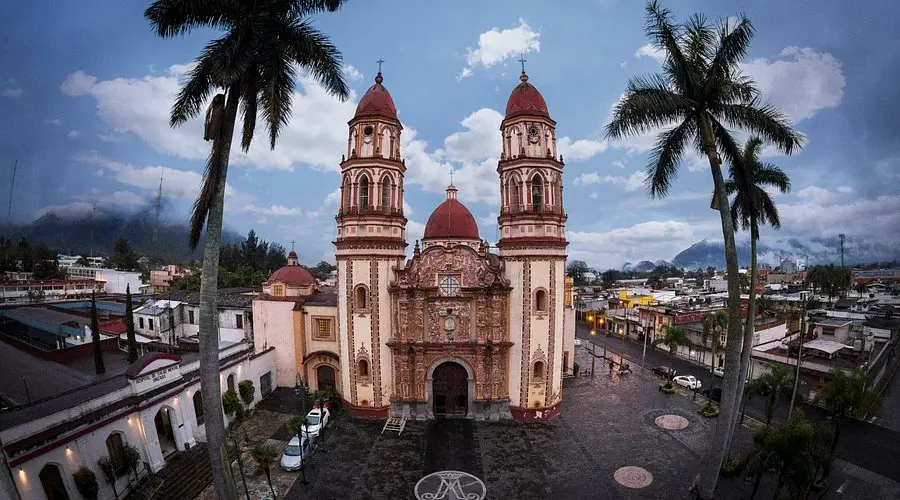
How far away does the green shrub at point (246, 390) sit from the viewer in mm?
23891

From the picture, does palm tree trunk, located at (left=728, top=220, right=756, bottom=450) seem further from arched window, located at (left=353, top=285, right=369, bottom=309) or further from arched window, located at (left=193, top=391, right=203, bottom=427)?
arched window, located at (left=193, top=391, right=203, bottom=427)

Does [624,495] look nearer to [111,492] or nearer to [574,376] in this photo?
[574,376]

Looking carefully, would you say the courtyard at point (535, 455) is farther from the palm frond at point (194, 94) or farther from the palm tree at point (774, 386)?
the palm frond at point (194, 94)

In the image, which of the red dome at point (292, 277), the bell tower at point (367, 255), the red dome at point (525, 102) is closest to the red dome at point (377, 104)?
the bell tower at point (367, 255)

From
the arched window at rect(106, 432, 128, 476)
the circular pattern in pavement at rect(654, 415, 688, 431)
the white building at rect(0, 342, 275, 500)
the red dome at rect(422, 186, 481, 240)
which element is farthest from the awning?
the arched window at rect(106, 432, 128, 476)

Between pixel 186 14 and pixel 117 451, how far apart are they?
15781 mm

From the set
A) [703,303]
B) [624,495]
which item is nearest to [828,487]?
[624,495]

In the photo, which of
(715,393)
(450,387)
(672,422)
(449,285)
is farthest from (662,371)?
(449,285)

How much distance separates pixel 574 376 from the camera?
3212cm

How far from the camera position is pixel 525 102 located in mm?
23453

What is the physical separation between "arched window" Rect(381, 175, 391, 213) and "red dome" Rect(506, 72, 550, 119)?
7.76 metres

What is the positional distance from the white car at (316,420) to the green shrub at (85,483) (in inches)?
319

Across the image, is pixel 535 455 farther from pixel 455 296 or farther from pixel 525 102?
pixel 525 102

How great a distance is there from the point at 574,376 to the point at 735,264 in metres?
21.3
